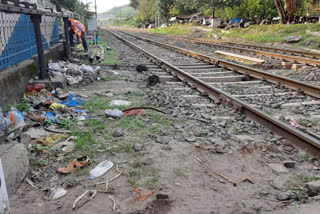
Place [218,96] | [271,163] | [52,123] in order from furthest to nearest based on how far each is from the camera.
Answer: [218,96]
[52,123]
[271,163]

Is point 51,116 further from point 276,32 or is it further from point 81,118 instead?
point 276,32

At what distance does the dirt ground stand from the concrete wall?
5.57ft

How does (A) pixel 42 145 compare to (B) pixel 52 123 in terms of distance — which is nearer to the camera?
(A) pixel 42 145

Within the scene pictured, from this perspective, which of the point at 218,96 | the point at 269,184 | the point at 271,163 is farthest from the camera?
the point at 218,96

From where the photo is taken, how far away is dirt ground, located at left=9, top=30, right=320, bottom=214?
257cm

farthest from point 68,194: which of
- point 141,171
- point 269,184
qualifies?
point 269,184

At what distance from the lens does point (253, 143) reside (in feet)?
12.6

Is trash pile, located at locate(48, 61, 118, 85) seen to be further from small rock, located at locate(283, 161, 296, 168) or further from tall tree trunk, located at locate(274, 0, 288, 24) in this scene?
tall tree trunk, located at locate(274, 0, 288, 24)

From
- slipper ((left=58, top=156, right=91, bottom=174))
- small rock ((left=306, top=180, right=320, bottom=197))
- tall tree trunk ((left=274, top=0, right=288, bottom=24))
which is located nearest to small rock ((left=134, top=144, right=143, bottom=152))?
slipper ((left=58, top=156, right=91, bottom=174))

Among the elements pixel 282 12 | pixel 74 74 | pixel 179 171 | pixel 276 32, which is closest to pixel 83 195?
pixel 179 171

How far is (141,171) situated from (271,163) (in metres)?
1.62

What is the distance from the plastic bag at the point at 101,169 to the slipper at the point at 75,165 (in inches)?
5.9

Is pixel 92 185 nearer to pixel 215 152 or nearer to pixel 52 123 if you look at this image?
pixel 215 152

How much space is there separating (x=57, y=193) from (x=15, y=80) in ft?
12.1
